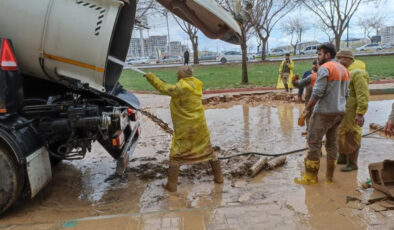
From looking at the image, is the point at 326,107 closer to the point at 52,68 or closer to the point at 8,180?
the point at 52,68

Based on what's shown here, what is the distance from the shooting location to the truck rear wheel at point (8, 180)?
386 cm

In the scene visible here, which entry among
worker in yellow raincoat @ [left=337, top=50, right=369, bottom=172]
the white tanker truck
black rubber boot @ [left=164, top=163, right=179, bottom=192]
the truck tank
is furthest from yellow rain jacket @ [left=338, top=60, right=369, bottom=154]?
the truck tank

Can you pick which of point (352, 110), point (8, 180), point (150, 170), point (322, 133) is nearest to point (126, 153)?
point (150, 170)

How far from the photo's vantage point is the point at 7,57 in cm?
381

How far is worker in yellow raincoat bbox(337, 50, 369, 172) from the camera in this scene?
485 cm

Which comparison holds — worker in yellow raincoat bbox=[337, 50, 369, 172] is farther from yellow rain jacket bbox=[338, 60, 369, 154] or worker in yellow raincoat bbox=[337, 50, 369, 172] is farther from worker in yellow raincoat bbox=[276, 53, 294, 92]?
worker in yellow raincoat bbox=[276, 53, 294, 92]

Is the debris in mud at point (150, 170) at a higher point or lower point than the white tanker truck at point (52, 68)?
lower

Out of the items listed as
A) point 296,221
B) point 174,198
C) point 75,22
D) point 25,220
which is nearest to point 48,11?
point 75,22

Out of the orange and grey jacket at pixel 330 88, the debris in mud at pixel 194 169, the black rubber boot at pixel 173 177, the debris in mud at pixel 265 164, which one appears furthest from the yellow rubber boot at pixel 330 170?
the black rubber boot at pixel 173 177

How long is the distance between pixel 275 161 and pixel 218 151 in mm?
1347

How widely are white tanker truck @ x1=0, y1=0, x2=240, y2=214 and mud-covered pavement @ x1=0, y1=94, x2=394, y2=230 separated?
49 cm

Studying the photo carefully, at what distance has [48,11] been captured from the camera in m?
3.85

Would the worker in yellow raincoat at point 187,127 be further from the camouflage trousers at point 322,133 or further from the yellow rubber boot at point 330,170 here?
the yellow rubber boot at point 330,170

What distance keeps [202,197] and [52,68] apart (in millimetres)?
2421
